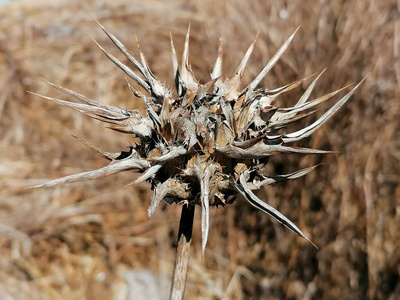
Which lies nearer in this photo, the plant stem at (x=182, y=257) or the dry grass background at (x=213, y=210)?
the plant stem at (x=182, y=257)

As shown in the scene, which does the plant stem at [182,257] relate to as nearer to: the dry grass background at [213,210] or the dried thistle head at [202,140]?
the dried thistle head at [202,140]

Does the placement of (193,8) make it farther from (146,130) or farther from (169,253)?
(146,130)

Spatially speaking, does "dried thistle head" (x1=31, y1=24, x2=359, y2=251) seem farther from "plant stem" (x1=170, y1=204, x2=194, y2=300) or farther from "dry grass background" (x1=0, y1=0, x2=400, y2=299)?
"dry grass background" (x1=0, y1=0, x2=400, y2=299)

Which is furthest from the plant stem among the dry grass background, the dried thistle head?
→ the dry grass background

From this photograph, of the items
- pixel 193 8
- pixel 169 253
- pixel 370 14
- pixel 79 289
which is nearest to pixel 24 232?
pixel 79 289

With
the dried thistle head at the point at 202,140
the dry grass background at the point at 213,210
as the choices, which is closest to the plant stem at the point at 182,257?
the dried thistle head at the point at 202,140

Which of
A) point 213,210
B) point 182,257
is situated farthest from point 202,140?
point 213,210
